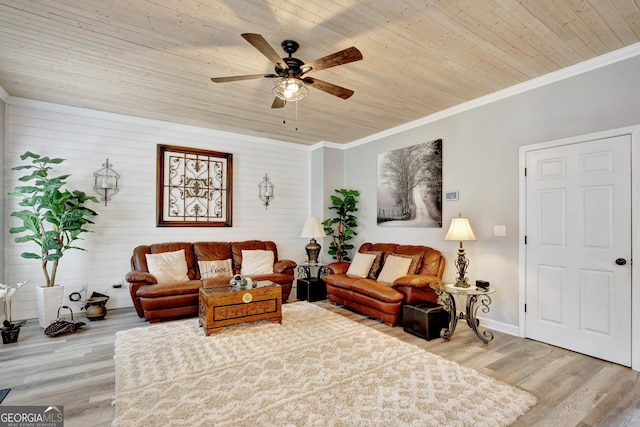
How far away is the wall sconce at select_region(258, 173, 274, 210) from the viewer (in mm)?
5789

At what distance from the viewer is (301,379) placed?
8.09 feet

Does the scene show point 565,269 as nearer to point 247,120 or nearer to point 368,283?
point 368,283

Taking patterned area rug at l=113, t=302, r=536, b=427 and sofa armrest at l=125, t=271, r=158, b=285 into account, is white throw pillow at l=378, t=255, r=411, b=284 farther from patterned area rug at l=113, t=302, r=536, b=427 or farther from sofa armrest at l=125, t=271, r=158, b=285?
sofa armrest at l=125, t=271, r=158, b=285

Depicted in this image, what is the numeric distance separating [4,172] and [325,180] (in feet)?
15.3

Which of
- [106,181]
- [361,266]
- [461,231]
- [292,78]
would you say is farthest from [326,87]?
[106,181]

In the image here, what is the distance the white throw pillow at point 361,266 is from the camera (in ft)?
15.0

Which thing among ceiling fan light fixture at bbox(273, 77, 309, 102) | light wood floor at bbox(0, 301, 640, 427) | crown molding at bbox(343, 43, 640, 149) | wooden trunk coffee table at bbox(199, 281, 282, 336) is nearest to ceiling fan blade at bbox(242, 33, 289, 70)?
ceiling fan light fixture at bbox(273, 77, 309, 102)

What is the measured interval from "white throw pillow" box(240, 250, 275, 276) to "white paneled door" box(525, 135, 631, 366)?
3575 millimetres

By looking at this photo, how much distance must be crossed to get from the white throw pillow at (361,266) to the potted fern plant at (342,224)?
949 mm

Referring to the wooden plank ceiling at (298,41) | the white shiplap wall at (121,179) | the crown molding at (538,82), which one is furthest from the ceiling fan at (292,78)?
the white shiplap wall at (121,179)

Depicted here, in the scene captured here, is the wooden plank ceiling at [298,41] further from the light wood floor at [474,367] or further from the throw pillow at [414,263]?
the light wood floor at [474,367]

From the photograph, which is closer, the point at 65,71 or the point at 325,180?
the point at 65,71

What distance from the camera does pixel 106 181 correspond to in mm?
4391

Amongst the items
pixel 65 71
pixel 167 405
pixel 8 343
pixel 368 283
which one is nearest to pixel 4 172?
pixel 65 71
